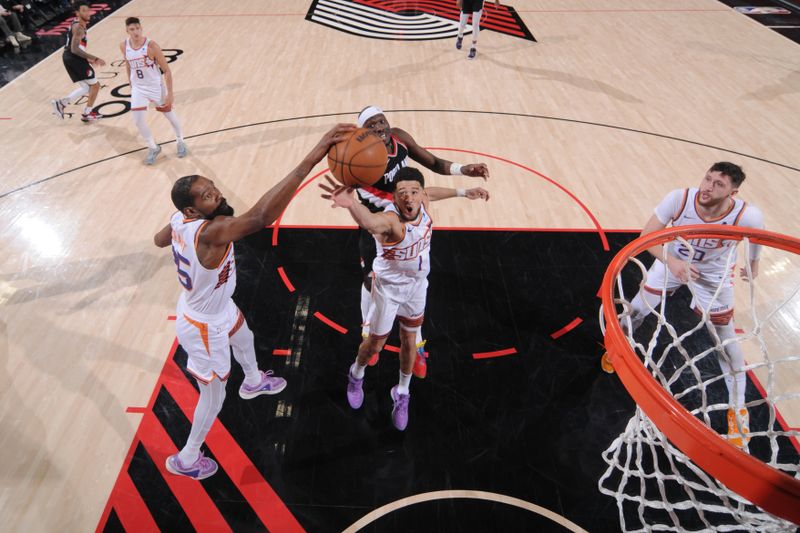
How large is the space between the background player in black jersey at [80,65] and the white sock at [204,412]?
621 cm

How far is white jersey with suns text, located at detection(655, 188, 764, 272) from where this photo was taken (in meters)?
3.44

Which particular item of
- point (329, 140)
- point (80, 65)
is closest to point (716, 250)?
Answer: point (329, 140)

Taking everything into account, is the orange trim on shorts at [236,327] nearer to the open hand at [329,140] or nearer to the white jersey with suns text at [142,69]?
the open hand at [329,140]

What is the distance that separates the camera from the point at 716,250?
352cm

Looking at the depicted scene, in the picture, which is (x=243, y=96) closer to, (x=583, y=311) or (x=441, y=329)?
(x=441, y=329)

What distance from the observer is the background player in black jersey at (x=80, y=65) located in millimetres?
6914

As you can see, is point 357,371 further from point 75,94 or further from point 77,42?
point 75,94

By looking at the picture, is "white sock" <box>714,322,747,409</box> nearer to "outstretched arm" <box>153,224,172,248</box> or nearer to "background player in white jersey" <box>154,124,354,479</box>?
"background player in white jersey" <box>154,124,354,479</box>

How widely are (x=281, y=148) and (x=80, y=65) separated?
3265 mm

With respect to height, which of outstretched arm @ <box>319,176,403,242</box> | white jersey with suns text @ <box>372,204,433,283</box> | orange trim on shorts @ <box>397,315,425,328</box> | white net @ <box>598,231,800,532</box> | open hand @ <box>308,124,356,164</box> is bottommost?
white net @ <box>598,231,800,532</box>

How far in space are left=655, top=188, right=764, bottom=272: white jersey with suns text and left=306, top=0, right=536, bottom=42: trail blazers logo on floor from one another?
807cm

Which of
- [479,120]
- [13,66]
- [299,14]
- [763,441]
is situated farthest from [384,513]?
[299,14]

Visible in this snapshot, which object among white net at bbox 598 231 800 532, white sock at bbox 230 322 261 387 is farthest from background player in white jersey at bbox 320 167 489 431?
white net at bbox 598 231 800 532

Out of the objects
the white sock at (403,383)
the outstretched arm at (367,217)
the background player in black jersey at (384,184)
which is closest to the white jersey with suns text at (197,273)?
the outstretched arm at (367,217)
